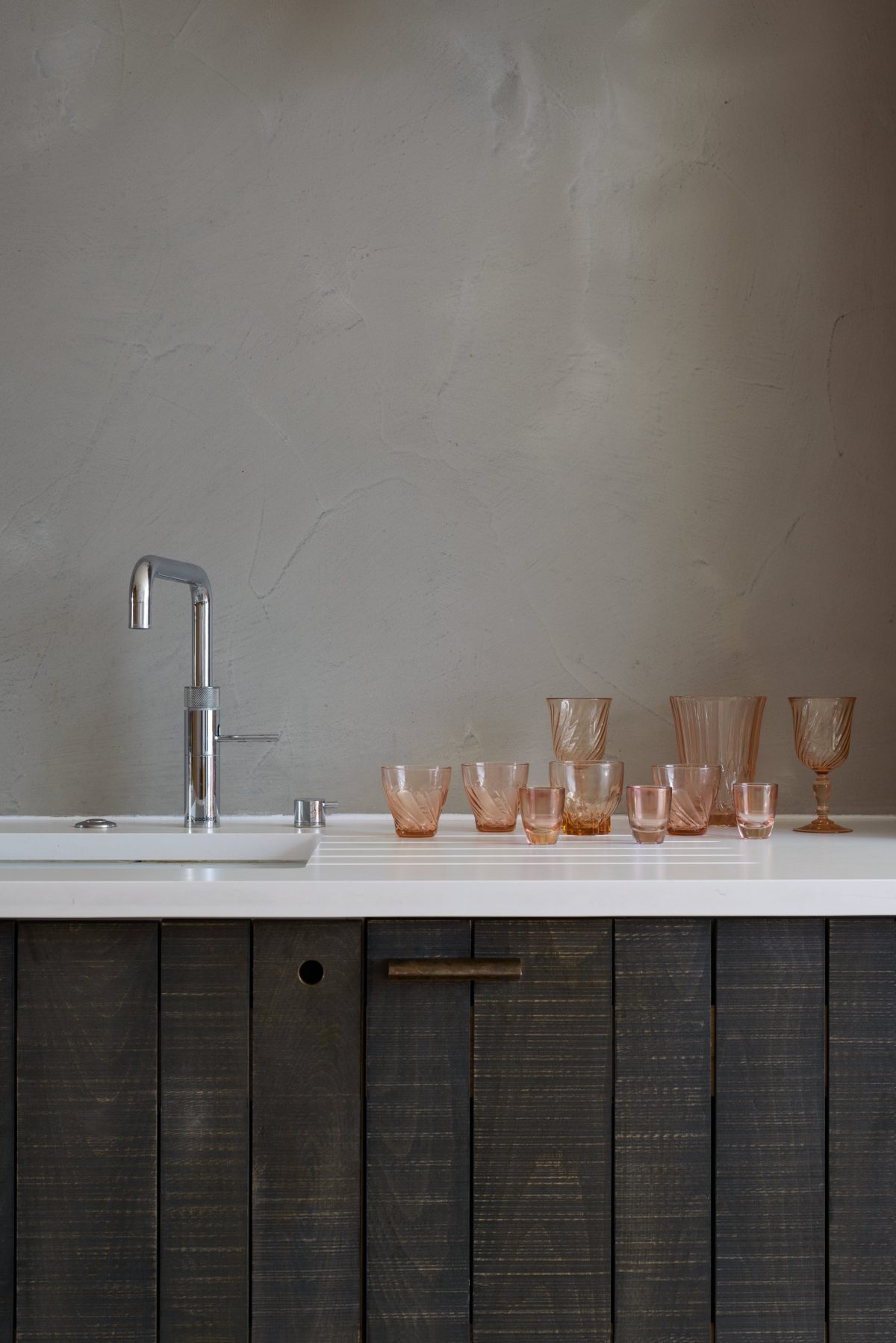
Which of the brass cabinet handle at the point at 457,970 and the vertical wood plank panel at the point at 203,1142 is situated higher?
the brass cabinet handle at the point at 457,970

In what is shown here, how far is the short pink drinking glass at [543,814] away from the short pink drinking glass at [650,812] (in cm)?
8

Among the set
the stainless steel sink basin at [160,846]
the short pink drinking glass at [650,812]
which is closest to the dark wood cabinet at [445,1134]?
the short pink drinking glass at [650,812]

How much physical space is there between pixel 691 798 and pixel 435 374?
68 centimetres

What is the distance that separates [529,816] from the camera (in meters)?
1.13

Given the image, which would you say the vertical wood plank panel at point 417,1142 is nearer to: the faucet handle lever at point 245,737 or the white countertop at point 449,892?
the white countertop at point 449,892

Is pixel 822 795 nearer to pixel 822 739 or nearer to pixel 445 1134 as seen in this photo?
pixel 822 739

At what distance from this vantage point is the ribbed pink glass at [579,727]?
4.40ft

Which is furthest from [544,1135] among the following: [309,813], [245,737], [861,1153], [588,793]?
[245,737]

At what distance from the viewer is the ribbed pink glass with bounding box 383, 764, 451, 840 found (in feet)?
3.95

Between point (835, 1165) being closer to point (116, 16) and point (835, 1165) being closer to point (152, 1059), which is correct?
point (152, 1059)

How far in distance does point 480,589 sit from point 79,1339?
3.14 ft

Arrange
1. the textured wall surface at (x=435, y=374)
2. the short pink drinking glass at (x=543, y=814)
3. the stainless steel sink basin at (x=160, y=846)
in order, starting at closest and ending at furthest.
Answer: the short pink drinking glass at (x=543, y=814) → the stainless steel sink basin at (x=160, y=846) → the textured wall surface at (x=435, y=374)

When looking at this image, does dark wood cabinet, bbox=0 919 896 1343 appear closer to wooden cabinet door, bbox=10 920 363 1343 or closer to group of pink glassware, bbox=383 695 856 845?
wooden cabinet door, bbox=10 920 363 1343

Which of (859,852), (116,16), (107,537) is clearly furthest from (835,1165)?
(116,16)
